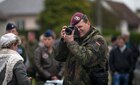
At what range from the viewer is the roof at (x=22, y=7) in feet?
255

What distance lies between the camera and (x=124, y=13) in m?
74.9

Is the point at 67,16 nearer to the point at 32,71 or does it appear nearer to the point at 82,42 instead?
the point at 32,71

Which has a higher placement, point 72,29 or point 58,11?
point 72,29

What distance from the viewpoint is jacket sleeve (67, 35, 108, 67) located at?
27.5 feet

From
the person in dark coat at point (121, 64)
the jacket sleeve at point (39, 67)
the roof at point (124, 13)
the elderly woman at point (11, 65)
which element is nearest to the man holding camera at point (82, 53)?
the elderly woman at point (11, 65)

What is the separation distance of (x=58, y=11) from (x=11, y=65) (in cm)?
5350

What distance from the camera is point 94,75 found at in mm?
8617

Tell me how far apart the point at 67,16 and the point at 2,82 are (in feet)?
167

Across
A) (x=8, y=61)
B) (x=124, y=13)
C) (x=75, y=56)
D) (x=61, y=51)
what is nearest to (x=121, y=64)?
(x=61, y=51)

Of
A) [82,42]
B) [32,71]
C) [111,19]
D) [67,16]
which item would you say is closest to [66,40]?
[82,42]

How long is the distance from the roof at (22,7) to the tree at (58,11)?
14.8 m

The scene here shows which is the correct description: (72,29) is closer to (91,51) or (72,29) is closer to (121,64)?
(91,51)

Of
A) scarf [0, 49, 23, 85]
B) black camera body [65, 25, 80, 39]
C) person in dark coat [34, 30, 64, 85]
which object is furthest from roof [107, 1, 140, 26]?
scarf [0, 49, 23, 85]

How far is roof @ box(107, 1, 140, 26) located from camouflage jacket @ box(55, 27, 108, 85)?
64.3 metres
